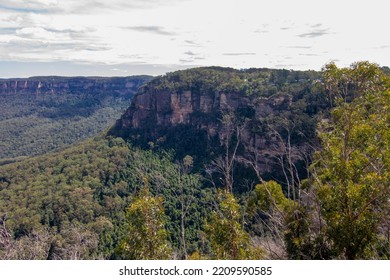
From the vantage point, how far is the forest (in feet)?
21.8

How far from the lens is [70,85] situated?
15238 centimetres

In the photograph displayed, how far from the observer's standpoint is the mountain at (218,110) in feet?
136

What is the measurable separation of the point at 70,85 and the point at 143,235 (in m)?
159

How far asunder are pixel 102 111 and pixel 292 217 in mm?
140538

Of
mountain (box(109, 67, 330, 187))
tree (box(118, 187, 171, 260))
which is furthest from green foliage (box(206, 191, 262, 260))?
mountain (box(109, 67, 330, 187))

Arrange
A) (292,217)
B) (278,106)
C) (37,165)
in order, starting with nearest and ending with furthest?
(292,217), (278,106), (37,165)

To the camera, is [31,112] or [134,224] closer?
[134,224]

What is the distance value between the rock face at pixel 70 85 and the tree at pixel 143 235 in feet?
484

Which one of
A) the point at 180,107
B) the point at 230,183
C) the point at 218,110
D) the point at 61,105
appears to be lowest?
the point at 230,183

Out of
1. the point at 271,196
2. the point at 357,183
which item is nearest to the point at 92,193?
the point at 271,196

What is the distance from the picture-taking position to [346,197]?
239 inches

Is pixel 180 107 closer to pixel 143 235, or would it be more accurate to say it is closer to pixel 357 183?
pixel 143 235

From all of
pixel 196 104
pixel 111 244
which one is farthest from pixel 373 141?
pixel 196 104

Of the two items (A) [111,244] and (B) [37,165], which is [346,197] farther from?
(B) [37,165]
